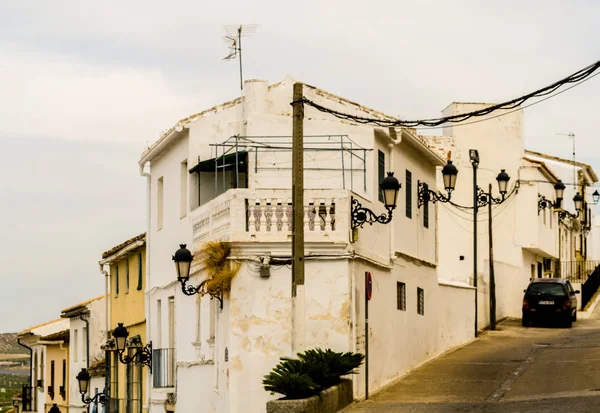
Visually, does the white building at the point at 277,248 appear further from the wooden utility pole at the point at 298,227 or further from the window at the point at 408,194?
the wooden utility pole at the point at 298,227

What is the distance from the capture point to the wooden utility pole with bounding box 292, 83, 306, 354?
753 inches

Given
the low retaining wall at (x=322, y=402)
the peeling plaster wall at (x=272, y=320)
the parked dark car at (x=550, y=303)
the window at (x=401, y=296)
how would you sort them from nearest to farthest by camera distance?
the low retaining wall at (x=322, y=402) → the peeling plaster wall at (x=272, y=320) → the window at (x=401, y=296) → the parked dark car at (x=550, y=303)

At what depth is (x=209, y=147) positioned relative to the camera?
2694cm

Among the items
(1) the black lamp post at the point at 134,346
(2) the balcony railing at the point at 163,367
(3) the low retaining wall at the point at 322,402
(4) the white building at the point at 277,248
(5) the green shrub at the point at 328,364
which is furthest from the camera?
(1) the black lamp post at the point at 134,346

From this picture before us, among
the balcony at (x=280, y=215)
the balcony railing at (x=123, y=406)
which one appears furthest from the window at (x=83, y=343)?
the balcony at (x=280, y=215)

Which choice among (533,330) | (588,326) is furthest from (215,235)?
(588,326)

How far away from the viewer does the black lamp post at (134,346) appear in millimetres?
28984

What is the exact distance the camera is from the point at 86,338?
1656 inches

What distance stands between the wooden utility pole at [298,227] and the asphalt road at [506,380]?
6.37ft

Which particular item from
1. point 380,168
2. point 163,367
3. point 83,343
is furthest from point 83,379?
point 380,168

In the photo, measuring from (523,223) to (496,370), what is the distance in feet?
58.7

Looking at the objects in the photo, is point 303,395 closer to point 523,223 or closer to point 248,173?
point 248,173

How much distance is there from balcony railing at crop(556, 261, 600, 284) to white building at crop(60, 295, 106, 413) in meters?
20.6

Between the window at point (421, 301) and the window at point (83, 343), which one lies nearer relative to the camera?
the window at point (421, 301)
